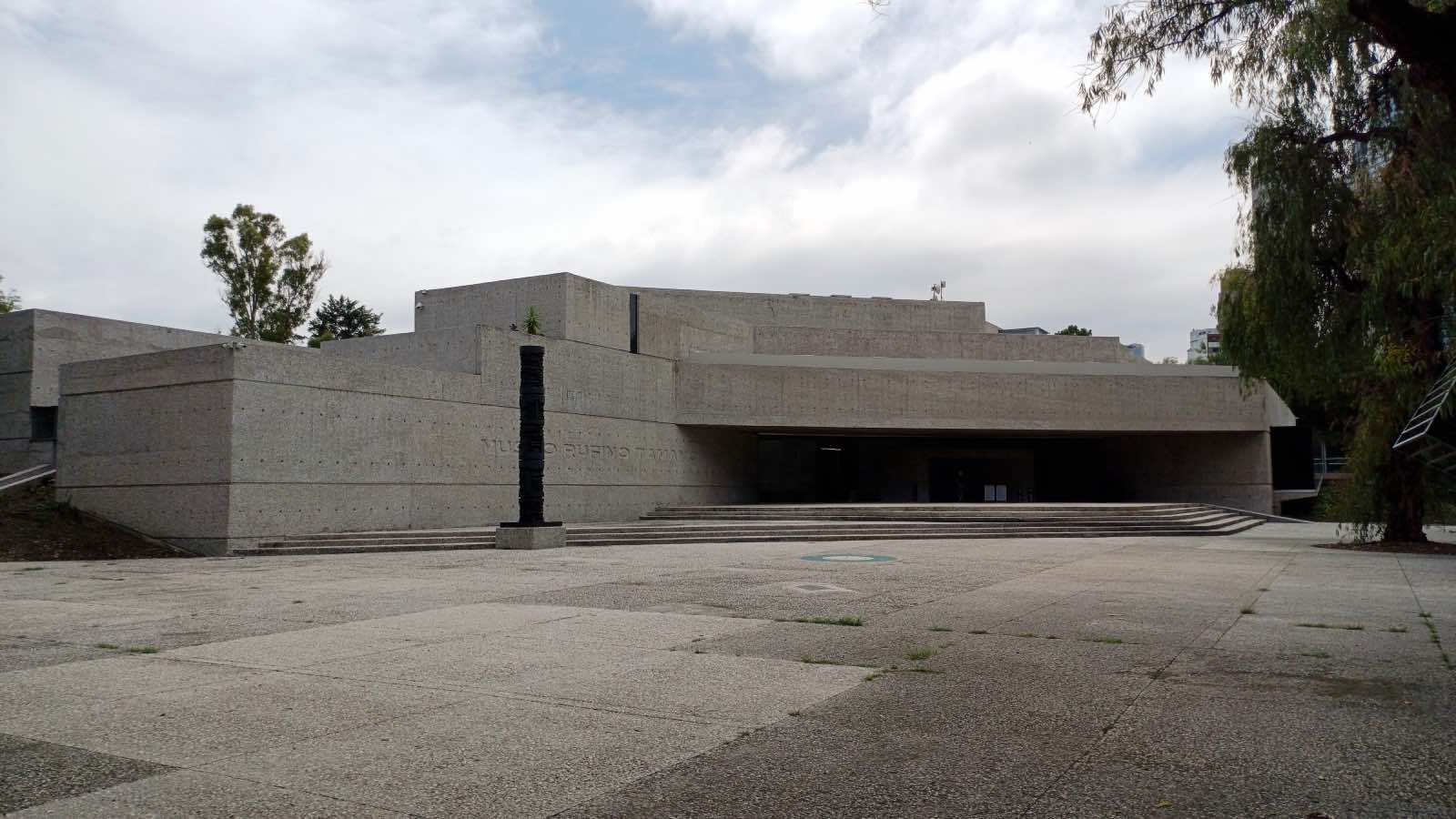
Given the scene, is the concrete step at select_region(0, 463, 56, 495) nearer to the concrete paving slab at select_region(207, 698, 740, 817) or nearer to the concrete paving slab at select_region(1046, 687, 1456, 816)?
the concrete paving slab at select_region(207, 698, 740, 817)

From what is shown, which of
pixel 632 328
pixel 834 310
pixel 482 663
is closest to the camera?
pixel 482 663

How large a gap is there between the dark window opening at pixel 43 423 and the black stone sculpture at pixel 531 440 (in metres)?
12.5

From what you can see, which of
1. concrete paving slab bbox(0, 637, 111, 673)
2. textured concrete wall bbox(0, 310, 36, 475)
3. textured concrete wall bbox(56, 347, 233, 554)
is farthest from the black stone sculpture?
textured concrete wall bbox(0, 310, 36, 475)

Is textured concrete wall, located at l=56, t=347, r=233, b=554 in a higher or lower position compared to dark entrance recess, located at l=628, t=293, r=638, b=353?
lower

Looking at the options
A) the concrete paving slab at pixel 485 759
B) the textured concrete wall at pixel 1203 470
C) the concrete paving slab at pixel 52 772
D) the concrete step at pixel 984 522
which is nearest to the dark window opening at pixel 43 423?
the concrete step at pixel 984 522

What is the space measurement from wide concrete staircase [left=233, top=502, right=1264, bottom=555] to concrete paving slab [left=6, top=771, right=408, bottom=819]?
15046 millimetres

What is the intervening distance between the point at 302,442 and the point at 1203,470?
28.9m

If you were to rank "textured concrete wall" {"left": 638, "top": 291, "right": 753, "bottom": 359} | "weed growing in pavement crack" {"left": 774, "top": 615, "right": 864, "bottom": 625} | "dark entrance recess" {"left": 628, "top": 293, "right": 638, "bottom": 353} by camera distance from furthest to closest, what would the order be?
"textured concrete wall" {"left": 638, "top": 291, "right": 753, "bottom": 359}, "dark entrance recess" {"left": 628, "top": 293, "right": 638, "bottom": 353}, "weed growing in pavement crack" {"left": 774, "top": 615, "right": 864, "bottom": 625}

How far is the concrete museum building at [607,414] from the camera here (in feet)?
62.6

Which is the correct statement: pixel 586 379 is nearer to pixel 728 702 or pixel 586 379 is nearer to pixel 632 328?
pixel 632 328

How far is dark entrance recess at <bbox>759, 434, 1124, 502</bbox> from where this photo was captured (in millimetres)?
40844

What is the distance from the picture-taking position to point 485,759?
15.3 ft

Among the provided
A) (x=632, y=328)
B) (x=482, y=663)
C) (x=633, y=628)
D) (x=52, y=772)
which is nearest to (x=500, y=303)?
(x=632, y=328)

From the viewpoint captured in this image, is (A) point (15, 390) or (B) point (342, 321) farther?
(B) point (342, 321)
